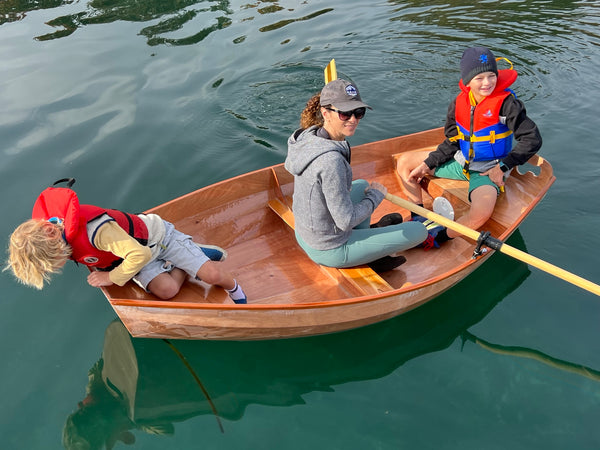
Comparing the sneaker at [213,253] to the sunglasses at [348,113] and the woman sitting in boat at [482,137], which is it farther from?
the woman sitting in boat at [482,137]

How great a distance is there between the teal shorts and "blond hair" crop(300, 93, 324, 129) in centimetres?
205

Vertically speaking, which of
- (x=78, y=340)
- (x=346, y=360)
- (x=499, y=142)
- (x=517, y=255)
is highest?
(x=499, y=142)

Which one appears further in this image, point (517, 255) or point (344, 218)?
point (517, 255)

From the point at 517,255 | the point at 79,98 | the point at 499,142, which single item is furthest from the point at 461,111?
the point at 79,98

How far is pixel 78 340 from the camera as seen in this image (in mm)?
4109

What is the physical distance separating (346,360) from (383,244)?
103 centimetres

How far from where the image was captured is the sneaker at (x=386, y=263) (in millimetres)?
4230

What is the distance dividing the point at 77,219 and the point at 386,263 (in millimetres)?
2574

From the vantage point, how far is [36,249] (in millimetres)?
2863

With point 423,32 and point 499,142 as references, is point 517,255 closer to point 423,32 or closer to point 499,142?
point 499,142

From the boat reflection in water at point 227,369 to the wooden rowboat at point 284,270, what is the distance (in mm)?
201

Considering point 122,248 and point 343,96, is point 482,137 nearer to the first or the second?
point 343,96

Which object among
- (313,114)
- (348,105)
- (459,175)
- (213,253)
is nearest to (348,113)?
(348,105)

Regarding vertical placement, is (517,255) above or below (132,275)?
below
